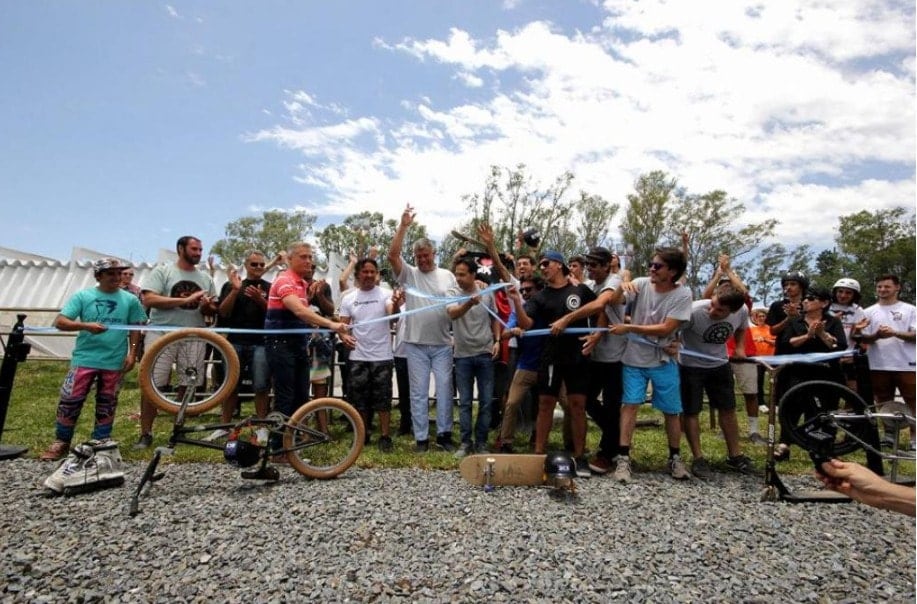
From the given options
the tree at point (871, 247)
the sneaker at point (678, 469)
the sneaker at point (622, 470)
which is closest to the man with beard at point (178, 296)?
the sneaker at point (622, 470)

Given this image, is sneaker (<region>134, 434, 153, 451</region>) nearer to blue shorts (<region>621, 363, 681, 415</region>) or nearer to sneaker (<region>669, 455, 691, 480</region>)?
blue shorts (<region>621, 363, 681, 415</region>)

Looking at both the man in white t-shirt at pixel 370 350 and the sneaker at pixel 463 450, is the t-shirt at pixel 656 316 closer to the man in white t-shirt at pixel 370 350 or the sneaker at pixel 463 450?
the sneaker at pixel 463 450

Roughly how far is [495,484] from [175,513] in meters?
2.37

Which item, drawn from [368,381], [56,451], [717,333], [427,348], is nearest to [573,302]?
[717,333]

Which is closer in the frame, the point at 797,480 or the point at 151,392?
the point at 151,392

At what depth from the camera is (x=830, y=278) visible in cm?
4612

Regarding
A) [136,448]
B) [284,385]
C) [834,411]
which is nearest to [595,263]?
[834,411]

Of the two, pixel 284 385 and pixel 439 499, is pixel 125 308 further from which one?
pixel 439 499

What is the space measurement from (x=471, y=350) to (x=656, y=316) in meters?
1.90

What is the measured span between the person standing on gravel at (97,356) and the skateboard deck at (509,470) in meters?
3.41

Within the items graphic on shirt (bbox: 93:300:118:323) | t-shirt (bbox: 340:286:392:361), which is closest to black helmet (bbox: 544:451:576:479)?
t-shirt (bbox: 340:286:392:361)

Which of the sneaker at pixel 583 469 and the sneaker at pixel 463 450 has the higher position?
the sneaker at pixel 463 450

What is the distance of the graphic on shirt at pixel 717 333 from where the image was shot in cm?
541

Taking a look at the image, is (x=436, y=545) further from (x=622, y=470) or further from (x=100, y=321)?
(x=100, y=321)
